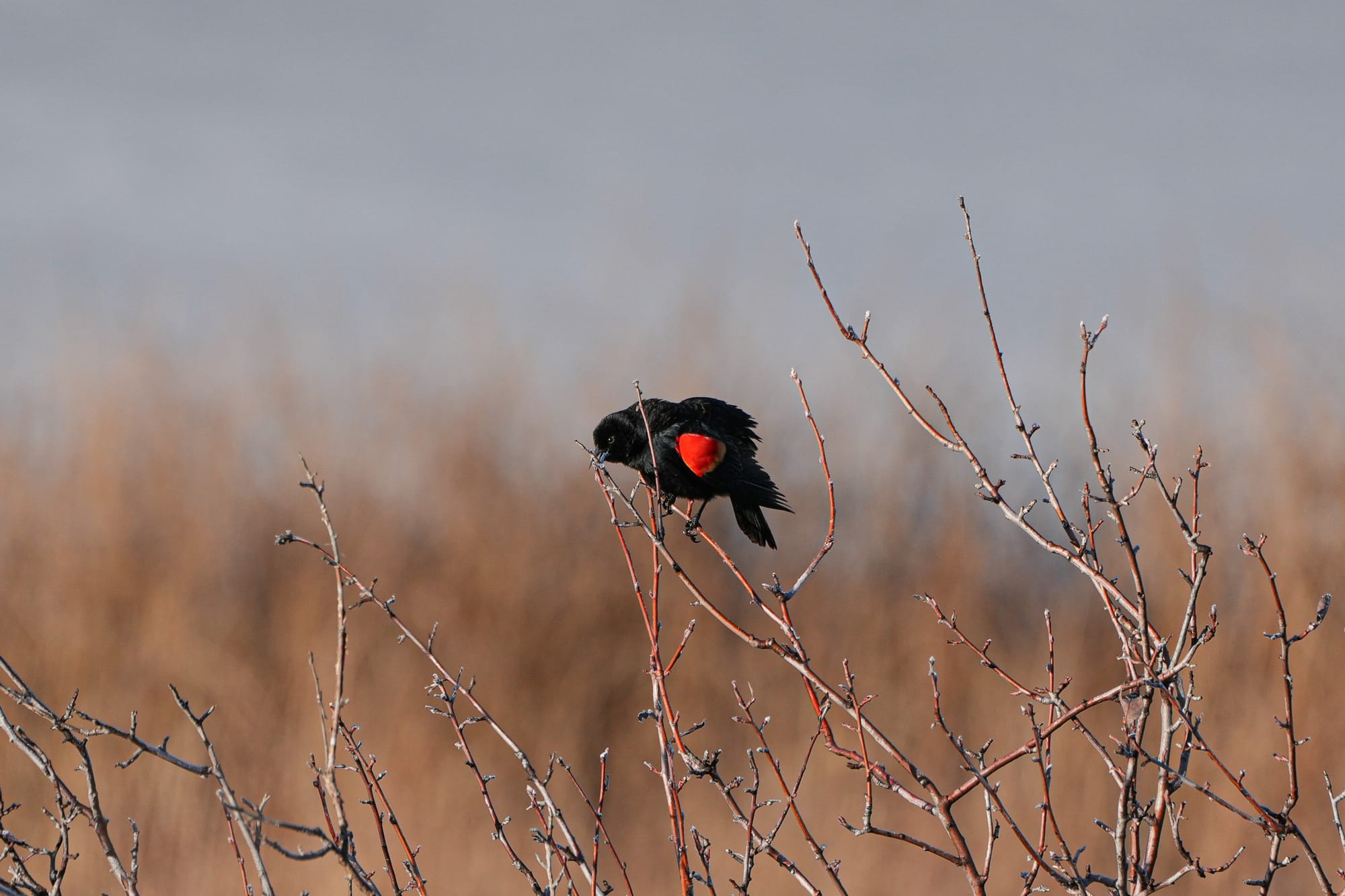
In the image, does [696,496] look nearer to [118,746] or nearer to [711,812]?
[711,812]

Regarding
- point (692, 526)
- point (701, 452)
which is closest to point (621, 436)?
point (701, 452)

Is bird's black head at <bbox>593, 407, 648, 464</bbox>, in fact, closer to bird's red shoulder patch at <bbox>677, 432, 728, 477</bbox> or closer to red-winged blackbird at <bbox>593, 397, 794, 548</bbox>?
red-winged blackbird at <bbox>593, 397, 794, 548</bbox>

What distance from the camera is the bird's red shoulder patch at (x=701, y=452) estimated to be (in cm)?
353

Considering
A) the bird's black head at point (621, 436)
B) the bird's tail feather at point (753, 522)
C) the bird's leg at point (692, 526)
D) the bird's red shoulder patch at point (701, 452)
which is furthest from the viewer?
the bird's black head at point (621, 436)

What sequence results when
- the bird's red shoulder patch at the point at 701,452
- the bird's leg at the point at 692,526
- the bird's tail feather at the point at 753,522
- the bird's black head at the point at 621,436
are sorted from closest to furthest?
the bird's leg at the point at 692,526
the bird's red shoulder patch at the point at 701,452
the bird's tail feather at the point at 753,522
the bird's black head at the point at 621,436

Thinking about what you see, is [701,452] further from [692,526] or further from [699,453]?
[692,526]

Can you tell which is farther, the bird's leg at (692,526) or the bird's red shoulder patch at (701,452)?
the bird's red shoulder patch at (701,452)

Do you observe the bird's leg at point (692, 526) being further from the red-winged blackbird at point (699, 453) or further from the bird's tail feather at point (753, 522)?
the bird's tail feather at point (753, 522)

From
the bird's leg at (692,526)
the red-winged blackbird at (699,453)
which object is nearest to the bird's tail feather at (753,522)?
the red-winged blackbird at (699,453)

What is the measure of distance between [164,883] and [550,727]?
7.28ft

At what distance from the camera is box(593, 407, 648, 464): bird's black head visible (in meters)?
4.10

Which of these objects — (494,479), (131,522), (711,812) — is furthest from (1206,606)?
(131,522)

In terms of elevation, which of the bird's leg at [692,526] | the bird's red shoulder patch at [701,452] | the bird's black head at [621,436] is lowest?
the bird's leg at [692,526]

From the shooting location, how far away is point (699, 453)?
11.6 feet
